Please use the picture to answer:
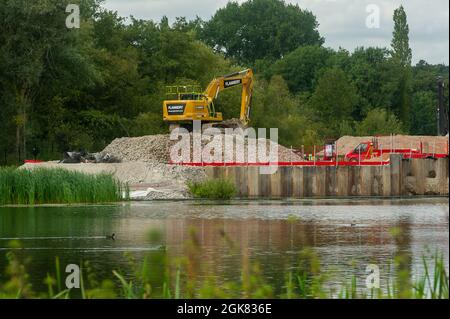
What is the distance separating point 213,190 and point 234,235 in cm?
2824

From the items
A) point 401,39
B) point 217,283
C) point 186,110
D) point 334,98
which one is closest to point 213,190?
point 186,110

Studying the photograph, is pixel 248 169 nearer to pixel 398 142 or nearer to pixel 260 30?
pixel 398 142

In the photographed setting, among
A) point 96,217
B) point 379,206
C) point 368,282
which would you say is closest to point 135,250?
point 368,282

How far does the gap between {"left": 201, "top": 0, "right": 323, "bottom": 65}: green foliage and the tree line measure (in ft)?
0.49

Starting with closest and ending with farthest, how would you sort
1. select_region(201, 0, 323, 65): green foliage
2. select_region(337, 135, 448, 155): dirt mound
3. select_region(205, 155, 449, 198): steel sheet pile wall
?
select_region(205, 155, 449, 198): steel sheet pile wall, select_region(337, 135, 448, 155): dirt mound, select_region(201, 0, 323, 65): green foliage

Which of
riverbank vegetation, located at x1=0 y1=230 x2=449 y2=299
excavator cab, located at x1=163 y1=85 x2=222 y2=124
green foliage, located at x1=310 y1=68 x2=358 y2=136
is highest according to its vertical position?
green foliage, located at x1=310 y1=68 x2=358 y2=136

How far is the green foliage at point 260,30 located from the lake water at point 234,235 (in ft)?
388

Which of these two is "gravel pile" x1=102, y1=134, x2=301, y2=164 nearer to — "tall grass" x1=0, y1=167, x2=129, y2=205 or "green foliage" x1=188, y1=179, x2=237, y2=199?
"green foliage" x1=188, y1=179, x2=237, y2=199

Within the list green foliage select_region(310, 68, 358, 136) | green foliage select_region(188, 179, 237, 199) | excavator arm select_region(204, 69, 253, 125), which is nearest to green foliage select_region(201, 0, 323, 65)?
green foliage select_region(310, 68, 358, 136)

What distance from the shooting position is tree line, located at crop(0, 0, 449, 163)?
2911 inches

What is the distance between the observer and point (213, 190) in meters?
62.3

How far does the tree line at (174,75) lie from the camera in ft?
243

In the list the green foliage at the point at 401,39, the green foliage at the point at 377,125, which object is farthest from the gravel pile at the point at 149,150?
the green foliage at the point at 401,39

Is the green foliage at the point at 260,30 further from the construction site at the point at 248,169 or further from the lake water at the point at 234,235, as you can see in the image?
the lake water at the point at 234,235
